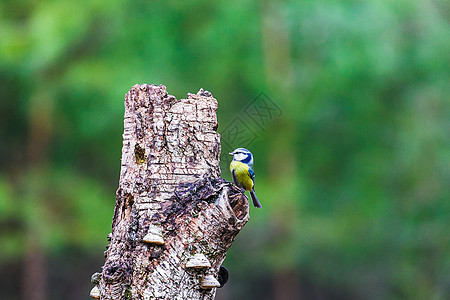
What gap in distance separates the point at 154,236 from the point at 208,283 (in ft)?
0.72

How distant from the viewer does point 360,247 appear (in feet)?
24.4

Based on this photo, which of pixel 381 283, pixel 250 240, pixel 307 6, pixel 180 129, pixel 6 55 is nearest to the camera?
pixel 180 129

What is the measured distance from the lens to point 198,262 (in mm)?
1581

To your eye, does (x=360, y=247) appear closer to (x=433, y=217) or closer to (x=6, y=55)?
(x=433, y=217)

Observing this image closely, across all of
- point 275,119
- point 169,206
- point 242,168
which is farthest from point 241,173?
point 275,119

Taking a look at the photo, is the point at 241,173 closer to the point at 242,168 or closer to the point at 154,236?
the point at 242,168

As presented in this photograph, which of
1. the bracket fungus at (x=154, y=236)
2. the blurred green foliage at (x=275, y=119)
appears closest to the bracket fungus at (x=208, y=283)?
the bracket fungus at (x=154, y=236)

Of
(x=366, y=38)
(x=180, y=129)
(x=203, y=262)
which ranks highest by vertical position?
(x=366, y=38)

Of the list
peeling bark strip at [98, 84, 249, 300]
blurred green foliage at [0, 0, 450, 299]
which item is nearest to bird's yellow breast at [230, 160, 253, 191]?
peeling bark strip at [98, 84, 249, 300]

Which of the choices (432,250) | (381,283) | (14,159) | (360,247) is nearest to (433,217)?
(432,250)

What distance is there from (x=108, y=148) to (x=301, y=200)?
2.46 m

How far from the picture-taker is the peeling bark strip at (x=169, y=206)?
62.7 inches

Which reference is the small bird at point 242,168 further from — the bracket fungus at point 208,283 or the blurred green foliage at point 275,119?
the blurred green foliage at point 275,119

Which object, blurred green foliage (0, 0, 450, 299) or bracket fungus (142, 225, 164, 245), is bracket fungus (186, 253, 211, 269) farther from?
blurred green foliage (0, 0, 450, 299)
